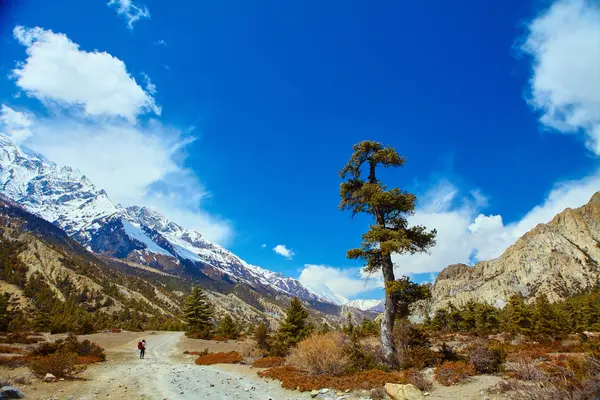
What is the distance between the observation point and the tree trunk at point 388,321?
14.2m

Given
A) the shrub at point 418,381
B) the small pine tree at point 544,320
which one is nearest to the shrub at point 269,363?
the shrub at point 418,381

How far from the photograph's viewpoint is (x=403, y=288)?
1499 centimetres

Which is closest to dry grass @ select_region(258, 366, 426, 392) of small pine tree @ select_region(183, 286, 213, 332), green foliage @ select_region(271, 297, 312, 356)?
green foliage @ select_region(271, 297, 312, 356)

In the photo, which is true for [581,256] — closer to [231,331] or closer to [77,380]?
[231,331]

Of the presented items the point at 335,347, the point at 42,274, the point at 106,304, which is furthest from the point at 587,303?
the point at 42,274

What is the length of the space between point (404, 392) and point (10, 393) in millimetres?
11844

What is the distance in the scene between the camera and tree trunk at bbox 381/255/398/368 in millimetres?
14242

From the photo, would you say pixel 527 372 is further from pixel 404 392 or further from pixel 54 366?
pixel 54 366

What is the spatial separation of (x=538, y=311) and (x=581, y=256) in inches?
7451

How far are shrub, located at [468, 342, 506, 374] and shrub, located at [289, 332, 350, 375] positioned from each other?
5.25 metres

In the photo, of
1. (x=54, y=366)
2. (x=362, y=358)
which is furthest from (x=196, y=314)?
(x=362, y=358)

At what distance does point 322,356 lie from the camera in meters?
13.6

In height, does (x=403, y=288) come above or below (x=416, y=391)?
above

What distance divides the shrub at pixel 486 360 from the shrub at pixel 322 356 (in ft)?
17.2
